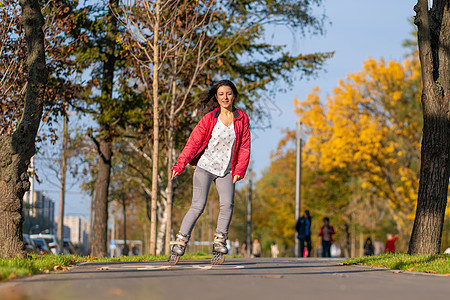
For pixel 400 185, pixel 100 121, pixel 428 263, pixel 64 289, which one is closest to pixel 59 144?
pixel 100 121

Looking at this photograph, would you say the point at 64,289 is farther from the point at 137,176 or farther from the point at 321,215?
the point at 321,215

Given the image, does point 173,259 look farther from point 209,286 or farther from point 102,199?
point 102,199

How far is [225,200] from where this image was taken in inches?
322

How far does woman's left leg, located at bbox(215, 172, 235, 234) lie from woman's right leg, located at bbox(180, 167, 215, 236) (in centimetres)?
16

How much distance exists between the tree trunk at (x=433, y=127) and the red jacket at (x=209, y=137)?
4.08m

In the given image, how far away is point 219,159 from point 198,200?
1.85 ft

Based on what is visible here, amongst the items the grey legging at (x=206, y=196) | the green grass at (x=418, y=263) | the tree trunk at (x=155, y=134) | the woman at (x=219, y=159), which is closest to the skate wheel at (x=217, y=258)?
the woman at (x=219, y=159)

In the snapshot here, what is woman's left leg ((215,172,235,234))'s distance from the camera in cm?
812

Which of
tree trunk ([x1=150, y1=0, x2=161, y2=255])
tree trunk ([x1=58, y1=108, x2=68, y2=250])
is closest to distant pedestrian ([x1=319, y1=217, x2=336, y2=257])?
tree trunk ([x1=150, y1=0, x2=161, y2=255])

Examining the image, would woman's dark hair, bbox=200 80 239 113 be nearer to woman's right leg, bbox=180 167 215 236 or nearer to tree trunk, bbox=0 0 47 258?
woman's right leg, bbox=180 167 215 236

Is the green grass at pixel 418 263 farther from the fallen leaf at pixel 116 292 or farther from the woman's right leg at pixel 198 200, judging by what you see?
the fallen leaf at pixel 116 292

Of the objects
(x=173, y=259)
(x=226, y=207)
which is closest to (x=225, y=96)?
(x=226, y=207)

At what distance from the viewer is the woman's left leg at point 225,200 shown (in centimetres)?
812

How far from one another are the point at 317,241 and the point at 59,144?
28968 mm
